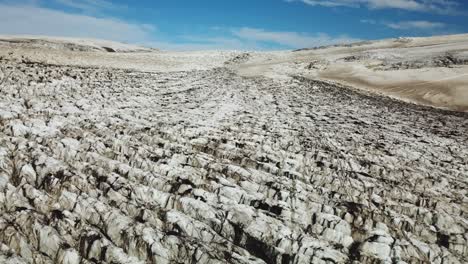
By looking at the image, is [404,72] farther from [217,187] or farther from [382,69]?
[217,187]

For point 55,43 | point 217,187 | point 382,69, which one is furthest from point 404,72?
point 55,43

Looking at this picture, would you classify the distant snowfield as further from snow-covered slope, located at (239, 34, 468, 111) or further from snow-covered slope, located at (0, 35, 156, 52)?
snow-covered slope, located at (0, 35, 156, 52)

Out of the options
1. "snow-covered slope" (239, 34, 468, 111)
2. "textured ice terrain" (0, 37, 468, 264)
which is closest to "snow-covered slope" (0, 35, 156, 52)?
"snow-covered slope" (239, 34, 468, 111)

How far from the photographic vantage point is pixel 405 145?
787 inches

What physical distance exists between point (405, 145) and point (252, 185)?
1031 cm

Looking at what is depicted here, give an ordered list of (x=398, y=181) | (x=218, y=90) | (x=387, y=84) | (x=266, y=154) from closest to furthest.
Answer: (x=398, y=181)
(x=266, y=154)
(x=218, y=90)
(x=387, y=84)

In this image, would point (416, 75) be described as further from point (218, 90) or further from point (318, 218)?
point (318, 218)

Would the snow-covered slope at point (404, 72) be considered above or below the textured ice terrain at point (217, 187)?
above

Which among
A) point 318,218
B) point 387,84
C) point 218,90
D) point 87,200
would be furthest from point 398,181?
point 387,84

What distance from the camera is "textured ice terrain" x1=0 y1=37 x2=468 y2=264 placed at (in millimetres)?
9781

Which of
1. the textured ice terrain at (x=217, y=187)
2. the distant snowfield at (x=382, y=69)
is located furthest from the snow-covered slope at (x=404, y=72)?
the textured ice terrain at (x=217, y=187)

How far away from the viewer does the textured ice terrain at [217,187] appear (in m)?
9.78

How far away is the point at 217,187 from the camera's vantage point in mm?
12953

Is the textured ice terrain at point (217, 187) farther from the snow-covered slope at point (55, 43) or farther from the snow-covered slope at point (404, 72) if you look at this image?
the snow-covered slope at point (55, 43)
